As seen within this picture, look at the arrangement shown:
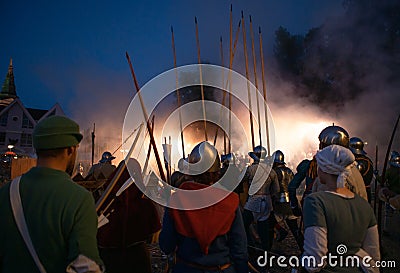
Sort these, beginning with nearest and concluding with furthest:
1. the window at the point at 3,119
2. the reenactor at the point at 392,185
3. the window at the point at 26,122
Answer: the reenactor at the point at 392,185, the window at the point at 3,119, the window at the point at 26,122

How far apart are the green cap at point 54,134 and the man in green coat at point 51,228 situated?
0.16 m

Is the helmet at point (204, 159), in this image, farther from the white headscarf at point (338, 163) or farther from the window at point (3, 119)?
the window at point (3, 119)

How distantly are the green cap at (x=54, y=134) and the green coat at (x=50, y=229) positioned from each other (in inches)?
8.6

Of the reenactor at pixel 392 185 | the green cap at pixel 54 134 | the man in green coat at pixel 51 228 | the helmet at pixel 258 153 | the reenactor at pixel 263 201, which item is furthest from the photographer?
the helmet at pixel 258 153

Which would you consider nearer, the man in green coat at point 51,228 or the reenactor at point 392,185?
the man in green coat at point 51,228

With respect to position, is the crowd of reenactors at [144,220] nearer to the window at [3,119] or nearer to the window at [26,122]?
the window at [26,122]

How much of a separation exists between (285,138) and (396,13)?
10697 millimetres

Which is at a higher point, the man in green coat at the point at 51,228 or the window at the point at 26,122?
the window at the point at 26,122

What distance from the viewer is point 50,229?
1594 millimetres

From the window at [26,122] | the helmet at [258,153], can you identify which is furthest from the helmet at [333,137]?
the window at [26,122]

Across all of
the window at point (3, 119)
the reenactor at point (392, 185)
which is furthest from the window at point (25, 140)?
the reenactor at point (392, 185)

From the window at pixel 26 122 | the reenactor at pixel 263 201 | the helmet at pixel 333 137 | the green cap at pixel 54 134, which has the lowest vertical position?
the reenactor at pixel 263 201

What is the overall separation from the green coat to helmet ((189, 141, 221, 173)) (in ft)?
3.89

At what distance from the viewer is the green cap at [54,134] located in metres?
1.75
